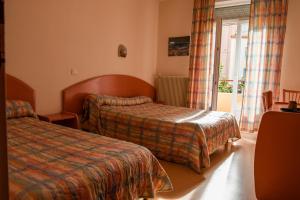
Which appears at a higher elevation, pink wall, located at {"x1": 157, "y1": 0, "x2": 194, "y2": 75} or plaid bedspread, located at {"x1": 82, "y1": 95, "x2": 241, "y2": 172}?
pink wall, located at {"x1": 157, "y1": 0, "x2": 194, "y2": 75}

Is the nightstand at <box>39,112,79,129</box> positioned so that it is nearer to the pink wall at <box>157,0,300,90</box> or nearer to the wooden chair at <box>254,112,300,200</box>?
the wooden chair at <box>254,112,300,200</box>

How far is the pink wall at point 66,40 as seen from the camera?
2867mm

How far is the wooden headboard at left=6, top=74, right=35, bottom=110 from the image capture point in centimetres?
277

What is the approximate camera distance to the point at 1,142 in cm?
55

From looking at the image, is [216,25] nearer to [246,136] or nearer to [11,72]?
[246,136]

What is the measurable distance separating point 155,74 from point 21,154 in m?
4.03

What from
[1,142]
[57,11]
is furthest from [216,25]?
[1,142]

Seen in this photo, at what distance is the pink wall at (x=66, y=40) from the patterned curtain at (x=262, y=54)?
218cm

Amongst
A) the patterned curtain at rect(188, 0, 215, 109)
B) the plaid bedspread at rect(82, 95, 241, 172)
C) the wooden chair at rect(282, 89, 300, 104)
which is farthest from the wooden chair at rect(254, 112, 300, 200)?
the patterned curtain at rect(188, 0, 215, 109)

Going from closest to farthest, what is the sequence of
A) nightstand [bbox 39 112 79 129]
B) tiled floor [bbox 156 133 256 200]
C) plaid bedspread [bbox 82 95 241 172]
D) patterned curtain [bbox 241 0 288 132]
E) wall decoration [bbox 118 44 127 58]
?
tiled floor [bbox 156 133 256 200] < plaid bedspread [bbox 82 95 241 172] < nightstand [bbox 39 112 79 129] < patterned curtain [bbox 241 0 288 132] < wall decoration [bbox 118 44 127 58]

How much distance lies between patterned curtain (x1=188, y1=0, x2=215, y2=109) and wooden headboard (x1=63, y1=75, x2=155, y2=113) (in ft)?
3.36

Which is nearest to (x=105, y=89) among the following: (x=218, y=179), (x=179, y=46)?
(x=179, y=46)

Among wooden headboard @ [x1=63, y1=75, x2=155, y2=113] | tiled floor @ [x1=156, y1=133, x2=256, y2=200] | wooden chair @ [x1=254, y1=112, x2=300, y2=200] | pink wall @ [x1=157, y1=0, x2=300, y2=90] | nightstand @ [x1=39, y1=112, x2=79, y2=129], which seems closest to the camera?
wooden chair @ [x1=254, y1=112, x2=300, y2=200]

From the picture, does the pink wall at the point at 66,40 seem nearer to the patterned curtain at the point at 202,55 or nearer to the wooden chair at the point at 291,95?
the patterned curtain at the point at 202,55
